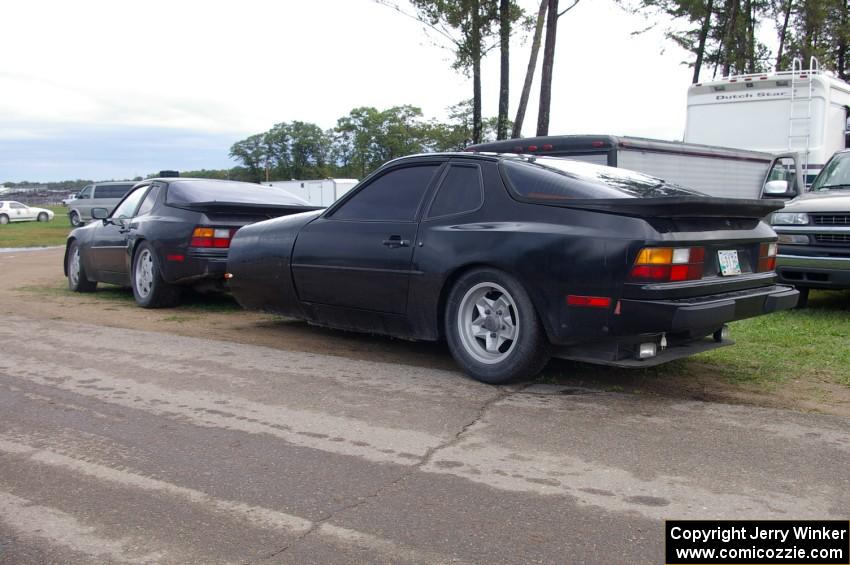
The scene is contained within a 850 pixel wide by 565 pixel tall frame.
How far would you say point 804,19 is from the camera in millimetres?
29422

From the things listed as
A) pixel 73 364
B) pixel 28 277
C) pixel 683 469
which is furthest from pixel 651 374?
pixel 28 277

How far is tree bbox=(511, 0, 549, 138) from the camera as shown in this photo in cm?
1812

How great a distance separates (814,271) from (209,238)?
6.28 m

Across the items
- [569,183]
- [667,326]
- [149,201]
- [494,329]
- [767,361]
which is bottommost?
[767,361]

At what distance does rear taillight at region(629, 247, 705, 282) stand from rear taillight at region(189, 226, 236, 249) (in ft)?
17.4

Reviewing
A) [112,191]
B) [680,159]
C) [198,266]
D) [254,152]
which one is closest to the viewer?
[198,266]

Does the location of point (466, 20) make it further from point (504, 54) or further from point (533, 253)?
point (533, 253)

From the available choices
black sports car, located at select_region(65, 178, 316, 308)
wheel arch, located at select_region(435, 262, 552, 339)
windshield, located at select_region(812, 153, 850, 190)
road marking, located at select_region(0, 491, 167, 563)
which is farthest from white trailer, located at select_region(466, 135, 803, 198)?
road marking, located at select_region(0, 491, 167, 563)

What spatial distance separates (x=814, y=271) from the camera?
7.88 meters

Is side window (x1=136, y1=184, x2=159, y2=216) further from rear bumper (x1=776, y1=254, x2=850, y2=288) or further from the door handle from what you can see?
rear bumper (x1=776, y1=254, x2=850, y2=288)

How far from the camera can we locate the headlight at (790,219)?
8.09 m

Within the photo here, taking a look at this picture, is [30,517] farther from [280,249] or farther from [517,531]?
[280,249]

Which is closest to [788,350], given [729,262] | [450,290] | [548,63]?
[729,262]

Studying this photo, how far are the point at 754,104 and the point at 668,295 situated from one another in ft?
34.3
